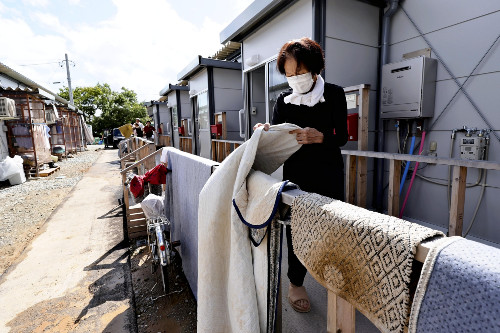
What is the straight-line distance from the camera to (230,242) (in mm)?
1305

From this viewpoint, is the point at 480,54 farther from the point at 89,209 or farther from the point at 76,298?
the point at 89,209

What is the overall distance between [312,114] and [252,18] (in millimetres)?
3942

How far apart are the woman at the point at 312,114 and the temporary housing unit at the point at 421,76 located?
6.46 ft

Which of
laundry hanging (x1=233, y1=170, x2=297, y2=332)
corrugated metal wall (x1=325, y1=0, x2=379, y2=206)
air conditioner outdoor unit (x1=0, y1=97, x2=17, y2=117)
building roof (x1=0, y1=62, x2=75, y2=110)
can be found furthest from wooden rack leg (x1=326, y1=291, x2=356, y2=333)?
building roof (x1=0, y1=62, x2=75, y2=110)

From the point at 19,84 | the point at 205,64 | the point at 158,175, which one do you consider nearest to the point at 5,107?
the point at 19,84

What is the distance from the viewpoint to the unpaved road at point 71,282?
270 centimetres

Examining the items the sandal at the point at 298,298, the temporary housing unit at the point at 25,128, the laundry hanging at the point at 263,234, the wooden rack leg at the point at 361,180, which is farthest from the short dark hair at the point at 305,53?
the temporary housing unit at the point at 25,128

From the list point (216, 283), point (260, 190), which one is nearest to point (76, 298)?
point (216, 283)

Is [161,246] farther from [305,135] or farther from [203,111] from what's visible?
[203,111]

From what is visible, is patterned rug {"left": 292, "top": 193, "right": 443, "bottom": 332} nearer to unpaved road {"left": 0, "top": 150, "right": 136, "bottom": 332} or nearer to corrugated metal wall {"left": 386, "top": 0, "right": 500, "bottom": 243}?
unpaved road {"left": 0, "top": 150, "right": 136, "bottom": 332}

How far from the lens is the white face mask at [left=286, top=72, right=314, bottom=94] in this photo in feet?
5.53

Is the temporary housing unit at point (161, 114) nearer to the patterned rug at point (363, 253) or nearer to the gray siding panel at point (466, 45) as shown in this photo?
the gray siding panel at point (466, 45)

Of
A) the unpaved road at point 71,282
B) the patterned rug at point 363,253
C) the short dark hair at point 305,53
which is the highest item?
the short dark hair at point 305,53

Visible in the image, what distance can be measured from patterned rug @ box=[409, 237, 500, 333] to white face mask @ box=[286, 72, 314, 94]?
134cm
